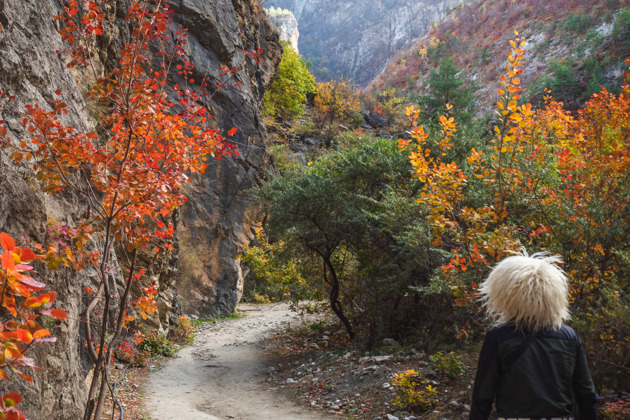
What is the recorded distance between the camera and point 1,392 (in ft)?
8.96

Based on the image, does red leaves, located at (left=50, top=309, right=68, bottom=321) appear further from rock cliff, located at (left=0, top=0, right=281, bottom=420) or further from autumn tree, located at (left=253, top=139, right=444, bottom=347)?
autumn tree, located at (left=253, top=139, right=444, bottom=347)

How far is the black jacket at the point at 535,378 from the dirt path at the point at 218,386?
14.7 ft

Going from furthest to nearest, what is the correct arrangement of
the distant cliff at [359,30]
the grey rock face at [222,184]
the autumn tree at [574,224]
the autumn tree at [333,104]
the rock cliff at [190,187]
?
the distant cliff at [359,30] < the autumn tree at [333,104] < the grey rock face at [222,184] < the autumn tree at [574,224] < the rock cliff at [190,187]

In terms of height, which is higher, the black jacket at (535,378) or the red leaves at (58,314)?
the red leaves at (58,314)

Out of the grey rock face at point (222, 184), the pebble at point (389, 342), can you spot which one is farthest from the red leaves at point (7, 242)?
the grey rock face at point (222, 184)

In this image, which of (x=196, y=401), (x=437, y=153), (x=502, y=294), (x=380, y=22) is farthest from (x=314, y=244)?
(x=380, y=22)

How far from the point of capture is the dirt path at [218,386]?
6312 mm

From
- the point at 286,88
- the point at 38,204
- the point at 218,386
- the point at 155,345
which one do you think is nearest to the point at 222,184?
the point at 155,345

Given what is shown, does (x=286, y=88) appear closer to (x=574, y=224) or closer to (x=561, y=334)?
(x=574, y=224)

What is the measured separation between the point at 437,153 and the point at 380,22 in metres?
97.5

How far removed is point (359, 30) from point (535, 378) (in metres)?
109

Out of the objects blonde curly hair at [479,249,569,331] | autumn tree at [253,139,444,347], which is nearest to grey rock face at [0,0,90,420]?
blonde curly hair at [479,249,569,331]

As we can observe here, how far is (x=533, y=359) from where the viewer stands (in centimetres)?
205

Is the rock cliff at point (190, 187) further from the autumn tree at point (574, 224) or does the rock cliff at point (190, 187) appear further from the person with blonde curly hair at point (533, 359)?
the autumn tree at point (574, 224)
